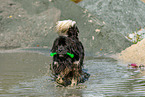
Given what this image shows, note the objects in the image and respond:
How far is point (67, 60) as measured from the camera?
6488 millimetres

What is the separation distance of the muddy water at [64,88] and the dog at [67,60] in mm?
253

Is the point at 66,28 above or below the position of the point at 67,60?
above

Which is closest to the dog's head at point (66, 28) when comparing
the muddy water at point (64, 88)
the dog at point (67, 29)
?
the dog at point (67, 29)

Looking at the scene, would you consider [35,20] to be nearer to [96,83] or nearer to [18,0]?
[18,0]

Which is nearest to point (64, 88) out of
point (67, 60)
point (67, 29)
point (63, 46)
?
point (67, 60)

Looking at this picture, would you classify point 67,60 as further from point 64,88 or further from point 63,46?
point 64,88

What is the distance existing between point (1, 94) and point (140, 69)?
464 cm

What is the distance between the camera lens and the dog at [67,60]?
Result: 255 inches

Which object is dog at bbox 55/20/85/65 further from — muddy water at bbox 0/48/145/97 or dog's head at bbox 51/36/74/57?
muddy water at bbox 0/48/145/97

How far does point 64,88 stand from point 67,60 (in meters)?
0.60

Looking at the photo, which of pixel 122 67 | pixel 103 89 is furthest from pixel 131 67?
pixel 103 89

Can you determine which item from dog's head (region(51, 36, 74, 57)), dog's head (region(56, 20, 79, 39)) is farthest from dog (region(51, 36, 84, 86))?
dog's head (region(56, 20, 79, 39))

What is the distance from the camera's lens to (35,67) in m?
9.90

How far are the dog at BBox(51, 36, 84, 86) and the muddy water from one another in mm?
253
